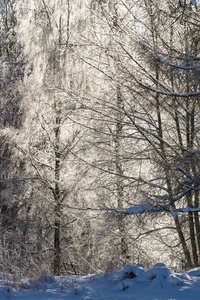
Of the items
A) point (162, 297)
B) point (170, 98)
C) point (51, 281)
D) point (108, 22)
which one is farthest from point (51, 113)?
point (162, 297)

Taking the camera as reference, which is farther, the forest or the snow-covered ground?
the forest

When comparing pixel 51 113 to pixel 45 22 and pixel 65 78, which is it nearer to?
pixel 65 78

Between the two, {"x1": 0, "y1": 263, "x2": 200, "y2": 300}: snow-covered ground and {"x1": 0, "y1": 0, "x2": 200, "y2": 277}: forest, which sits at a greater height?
{"x1": 0, "y1": 0, "x2": 200, "y2": 277}: forest

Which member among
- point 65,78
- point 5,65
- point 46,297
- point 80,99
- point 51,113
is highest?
point 5,65

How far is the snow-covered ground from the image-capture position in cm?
292

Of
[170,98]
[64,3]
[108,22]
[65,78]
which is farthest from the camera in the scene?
[64,3]

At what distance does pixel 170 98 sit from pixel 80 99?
1906 mm

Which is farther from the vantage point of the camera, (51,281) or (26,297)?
(51,281)

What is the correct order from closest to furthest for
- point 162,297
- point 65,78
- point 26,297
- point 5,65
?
point 162,297 < point 26,297 < point 65,78 < point 5,65

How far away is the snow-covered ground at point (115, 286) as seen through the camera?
115 inches

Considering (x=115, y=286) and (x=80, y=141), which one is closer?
(x=115, y=286)

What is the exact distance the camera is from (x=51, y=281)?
3598 mm

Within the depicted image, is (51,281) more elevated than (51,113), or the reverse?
(51,113)

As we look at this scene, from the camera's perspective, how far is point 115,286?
10.7ft
